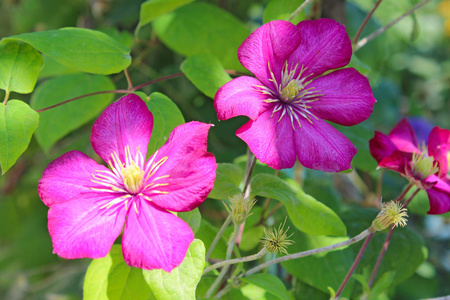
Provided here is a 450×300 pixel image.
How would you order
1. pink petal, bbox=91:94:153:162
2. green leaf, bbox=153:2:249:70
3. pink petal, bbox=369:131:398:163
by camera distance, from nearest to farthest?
pink petal, bbox=91:94:153:162
pink petal, bbox=369:131:398:163
green leaf, bbox=153:2:249:70

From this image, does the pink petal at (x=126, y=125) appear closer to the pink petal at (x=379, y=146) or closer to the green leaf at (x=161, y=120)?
the green leaf at (x=161, y=120)

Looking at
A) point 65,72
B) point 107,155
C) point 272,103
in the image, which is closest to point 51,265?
point 65,72

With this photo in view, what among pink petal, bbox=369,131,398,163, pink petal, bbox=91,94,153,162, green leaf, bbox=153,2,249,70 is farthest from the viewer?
green leaf, bbox=153,2,249,70

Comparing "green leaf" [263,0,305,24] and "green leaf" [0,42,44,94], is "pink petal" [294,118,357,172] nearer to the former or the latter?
"green leaf" [263,0,305,24]

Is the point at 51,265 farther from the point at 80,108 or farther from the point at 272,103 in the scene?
the point at 272,103

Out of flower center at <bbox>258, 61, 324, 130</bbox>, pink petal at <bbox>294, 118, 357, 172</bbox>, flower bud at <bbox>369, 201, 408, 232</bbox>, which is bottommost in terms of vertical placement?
flower bud at <bbox>369, 201, 408, 232</bbox>

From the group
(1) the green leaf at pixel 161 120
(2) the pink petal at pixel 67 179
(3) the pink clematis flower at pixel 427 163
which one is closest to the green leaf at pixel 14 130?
(2) the pink petal at pixel 67 179

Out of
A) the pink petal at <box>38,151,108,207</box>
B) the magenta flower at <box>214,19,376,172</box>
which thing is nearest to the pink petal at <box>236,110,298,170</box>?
the magenta flower at <box>214,19,376,172</box>
